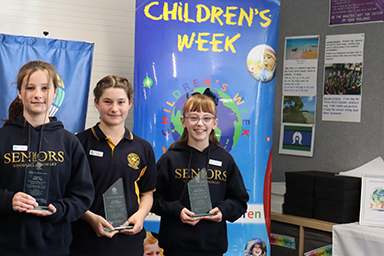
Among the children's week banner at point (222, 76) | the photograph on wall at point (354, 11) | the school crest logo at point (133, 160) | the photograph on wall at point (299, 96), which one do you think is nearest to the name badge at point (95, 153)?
the school crest logo at point (133, 160)

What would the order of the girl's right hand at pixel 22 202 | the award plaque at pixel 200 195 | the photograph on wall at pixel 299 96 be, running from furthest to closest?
the photograph on wall at pixel 299 96
the award plaque at pixel 200 195
the girl's right hand at pixel 22 202

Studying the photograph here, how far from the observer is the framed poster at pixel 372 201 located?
7.68ft

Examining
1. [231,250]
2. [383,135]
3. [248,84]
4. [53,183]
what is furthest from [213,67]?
[383,135]

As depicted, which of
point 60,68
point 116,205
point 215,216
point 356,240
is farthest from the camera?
point 356,240

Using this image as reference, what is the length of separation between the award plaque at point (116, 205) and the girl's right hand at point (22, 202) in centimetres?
27

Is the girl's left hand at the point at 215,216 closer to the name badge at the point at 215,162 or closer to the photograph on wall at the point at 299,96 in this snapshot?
the name badge at the point at 215,162

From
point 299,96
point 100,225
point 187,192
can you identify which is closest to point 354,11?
point 299,96

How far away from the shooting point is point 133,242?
4.98ft

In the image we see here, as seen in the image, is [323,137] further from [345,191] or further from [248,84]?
[248,84]

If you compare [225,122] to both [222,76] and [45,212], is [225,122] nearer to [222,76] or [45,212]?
[222,76]

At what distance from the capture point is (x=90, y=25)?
255 centimetres

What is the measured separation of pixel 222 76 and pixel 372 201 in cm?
117

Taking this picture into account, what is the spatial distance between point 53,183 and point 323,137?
221 centimetres

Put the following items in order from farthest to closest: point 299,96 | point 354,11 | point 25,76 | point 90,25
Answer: point 299,96, point 354,11, point 90,25, point 25,76
